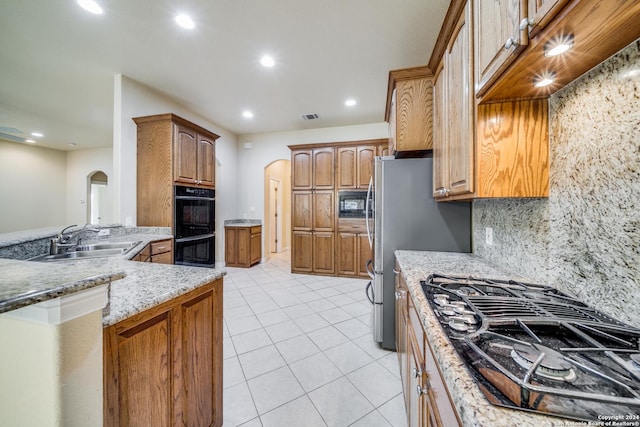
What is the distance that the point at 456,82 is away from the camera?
1.36 m

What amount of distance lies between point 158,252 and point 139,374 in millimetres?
Answer: 2146

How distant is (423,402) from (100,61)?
4.11m

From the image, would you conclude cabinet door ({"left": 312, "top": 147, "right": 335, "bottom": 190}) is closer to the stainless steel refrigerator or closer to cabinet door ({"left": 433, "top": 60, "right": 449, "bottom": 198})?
the stainless steel refrigerator

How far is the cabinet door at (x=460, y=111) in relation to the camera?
1161mm

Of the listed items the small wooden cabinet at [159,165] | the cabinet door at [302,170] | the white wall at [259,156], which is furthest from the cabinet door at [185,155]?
the white wall at [259,156]

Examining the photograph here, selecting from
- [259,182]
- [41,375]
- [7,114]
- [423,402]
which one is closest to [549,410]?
[423,402]

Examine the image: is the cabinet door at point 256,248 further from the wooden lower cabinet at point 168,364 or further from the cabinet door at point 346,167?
the wooden lower cabinet at point 168,364

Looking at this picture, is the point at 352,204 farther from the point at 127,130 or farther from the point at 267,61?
the point at 127,130

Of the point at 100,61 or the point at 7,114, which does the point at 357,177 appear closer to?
the point at 100,61

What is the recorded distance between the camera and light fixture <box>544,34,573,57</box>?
71 cm

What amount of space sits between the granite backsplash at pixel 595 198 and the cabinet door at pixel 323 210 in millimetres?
3135

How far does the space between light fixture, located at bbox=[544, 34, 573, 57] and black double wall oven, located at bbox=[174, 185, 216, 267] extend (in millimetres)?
3421

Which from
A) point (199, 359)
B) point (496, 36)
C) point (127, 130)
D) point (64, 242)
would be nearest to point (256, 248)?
point (127, 130)

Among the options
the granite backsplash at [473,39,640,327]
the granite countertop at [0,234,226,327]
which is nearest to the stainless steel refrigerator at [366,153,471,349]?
the granite backsplash at [473,39,640,327]
